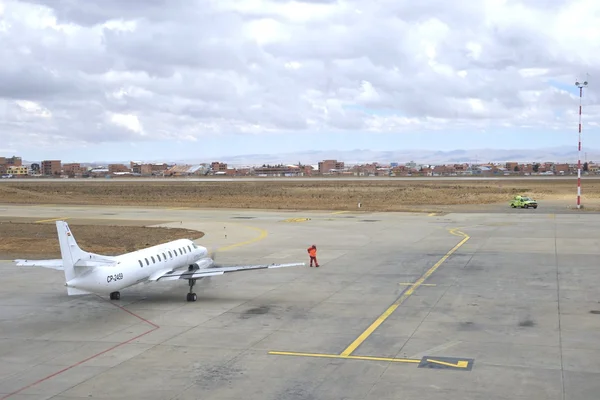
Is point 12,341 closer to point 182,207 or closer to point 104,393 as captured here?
point 104,393

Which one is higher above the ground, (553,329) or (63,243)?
(63,243)

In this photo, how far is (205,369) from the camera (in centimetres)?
2000

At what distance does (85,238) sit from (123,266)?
90.2 feet

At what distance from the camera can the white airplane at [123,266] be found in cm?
2659

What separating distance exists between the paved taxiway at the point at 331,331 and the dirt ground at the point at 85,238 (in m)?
8.57

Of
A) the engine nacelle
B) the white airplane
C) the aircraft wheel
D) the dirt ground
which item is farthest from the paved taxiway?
the dirt ground

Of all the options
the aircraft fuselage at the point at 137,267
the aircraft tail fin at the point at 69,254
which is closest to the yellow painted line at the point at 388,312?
the aircraft fuselage at the point at 137,267

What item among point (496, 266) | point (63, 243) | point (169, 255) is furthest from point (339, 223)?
point (63, 243)

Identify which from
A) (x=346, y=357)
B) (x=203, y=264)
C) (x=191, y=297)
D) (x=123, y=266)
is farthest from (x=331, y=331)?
(x=203, y=264)

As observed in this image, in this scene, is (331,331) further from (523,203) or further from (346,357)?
(523,203)

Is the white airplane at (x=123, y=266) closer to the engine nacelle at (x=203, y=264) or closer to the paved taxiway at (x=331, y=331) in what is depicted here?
the engine nacelle at (x=203, y=264)

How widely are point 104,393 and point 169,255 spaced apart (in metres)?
14.0

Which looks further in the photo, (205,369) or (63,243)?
(63,243)

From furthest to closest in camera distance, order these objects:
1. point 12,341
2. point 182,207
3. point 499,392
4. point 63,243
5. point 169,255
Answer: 1. point 182,207
2. point 169,255
3. point 63,243
4. point 12,341
5. point 499,392
